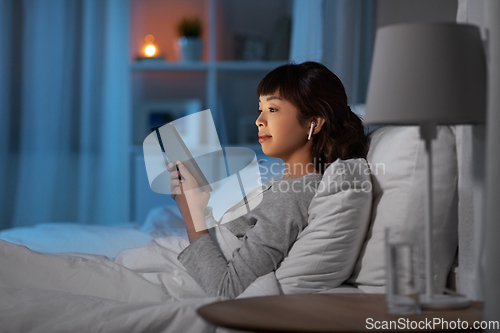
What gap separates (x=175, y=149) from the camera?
117 cm

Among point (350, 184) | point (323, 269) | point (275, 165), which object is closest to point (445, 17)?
point (275, 165)

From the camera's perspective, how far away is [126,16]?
9.54 feet

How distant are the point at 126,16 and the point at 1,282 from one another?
2297mm

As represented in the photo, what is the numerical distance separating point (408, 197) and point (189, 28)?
234 centimetres

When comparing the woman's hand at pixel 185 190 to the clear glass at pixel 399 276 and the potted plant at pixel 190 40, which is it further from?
the potted plant at pixel 190 40

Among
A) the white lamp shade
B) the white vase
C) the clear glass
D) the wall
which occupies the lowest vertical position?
the clear glass

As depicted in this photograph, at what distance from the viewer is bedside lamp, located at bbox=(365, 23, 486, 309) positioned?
A: 0.69m

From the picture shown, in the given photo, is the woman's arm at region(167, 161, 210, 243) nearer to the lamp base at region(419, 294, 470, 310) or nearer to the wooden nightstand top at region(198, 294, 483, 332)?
the wooden nightstand top at region(198, 294, 483, 332)

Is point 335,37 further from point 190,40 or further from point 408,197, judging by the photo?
point 408,197

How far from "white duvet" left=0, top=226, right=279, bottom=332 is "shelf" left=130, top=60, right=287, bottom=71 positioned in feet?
6.23

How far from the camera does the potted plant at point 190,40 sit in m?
2.96

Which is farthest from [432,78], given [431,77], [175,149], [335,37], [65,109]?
[65,109]

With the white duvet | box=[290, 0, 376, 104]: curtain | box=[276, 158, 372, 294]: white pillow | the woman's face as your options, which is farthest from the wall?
the white duvet

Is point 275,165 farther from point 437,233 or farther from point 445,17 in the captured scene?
point 445,17
